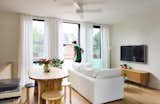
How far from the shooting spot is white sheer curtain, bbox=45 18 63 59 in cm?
502

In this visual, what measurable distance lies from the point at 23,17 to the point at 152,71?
4803 mm

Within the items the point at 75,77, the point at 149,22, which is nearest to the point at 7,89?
the point at 75,77

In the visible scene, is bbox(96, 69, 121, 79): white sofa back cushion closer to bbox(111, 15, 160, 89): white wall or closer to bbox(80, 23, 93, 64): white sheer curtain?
bbox(111, 15, 160, 89): white wall

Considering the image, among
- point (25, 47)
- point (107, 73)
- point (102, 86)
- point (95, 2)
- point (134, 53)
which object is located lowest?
point (102, 86)

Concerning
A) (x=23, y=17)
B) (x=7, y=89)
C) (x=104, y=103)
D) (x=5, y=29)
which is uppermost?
(x=23, y=17)

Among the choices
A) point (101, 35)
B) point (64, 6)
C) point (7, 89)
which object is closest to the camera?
point (7, 89)

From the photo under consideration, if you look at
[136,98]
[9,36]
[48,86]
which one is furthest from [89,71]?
[9,36]

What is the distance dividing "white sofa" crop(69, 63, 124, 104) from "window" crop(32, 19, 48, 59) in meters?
2.20

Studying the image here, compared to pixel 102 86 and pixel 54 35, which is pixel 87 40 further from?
pixel 102 86

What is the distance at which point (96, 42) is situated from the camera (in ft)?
20.7

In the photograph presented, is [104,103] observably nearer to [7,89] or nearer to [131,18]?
[7,89]

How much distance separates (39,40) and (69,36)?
1313mm

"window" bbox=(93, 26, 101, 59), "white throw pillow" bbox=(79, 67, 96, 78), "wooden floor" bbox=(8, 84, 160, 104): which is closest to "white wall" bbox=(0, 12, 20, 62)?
"wooden floor" bbox=(8, 84, 160, 104)

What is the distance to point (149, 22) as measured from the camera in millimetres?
4629
